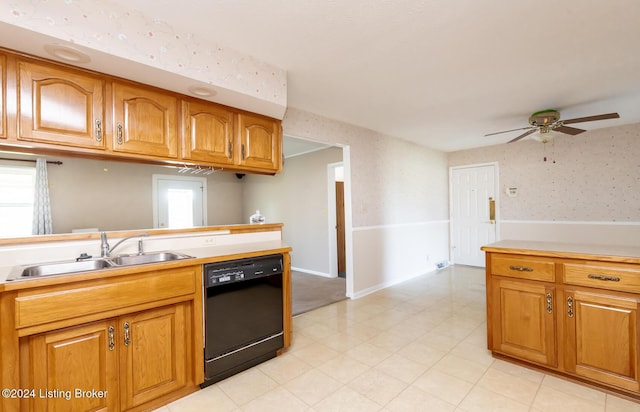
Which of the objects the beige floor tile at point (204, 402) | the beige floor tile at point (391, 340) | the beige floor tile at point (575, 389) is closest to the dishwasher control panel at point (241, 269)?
the beige floor tile at point (204, 402)

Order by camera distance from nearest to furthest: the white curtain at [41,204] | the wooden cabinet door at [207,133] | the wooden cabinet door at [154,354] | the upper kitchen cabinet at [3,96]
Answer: the upper kitchen cabinet at [3,96] < the wooden cabinet door at [154,354] < the wooden cabinet door at [207,133] < the white curtain at [41,204]

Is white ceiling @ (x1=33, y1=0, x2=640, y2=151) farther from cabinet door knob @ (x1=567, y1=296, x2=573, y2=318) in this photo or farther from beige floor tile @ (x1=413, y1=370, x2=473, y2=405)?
beige floor tile @ (x1=413, y1=370, x2=473, y2=405)

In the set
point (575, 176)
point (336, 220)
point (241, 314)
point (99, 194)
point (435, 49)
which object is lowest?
point (241, 314)

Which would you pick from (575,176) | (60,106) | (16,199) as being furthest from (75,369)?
(575,176)

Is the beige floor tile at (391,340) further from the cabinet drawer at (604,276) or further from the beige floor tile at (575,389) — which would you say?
the cabinet drawer at (604,276)

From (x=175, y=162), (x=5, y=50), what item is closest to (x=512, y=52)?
(x=175, y=162)

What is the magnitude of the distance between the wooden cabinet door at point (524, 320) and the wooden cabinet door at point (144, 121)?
283 cm

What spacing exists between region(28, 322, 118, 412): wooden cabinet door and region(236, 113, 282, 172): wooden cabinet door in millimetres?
1615

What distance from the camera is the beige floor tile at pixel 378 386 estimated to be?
1833 mm

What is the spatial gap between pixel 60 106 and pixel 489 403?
3.24 metres

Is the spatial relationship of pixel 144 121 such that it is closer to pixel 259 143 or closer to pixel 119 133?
pixel 119 133

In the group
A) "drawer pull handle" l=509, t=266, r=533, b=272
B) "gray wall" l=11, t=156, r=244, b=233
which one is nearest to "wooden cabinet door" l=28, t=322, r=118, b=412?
"drawer pull handle" l=509, t=266, r=533, b=272

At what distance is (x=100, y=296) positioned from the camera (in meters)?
1.53

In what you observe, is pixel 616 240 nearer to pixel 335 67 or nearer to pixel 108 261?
pixel 335 67
